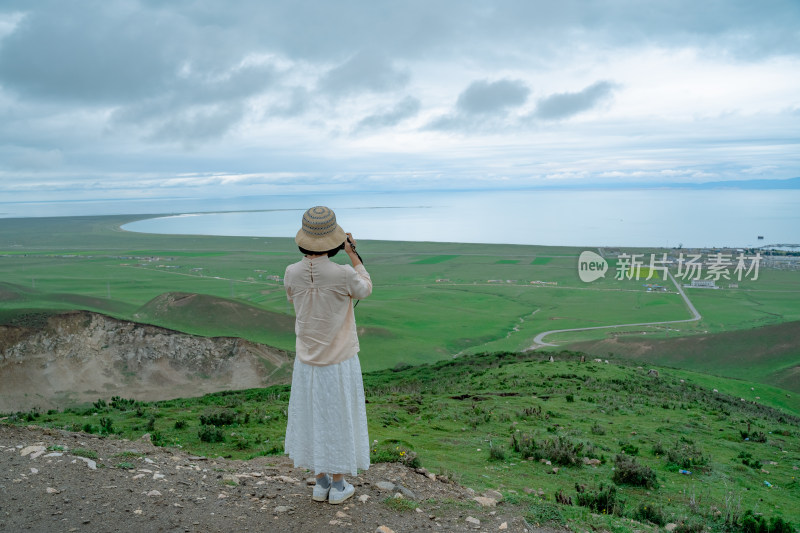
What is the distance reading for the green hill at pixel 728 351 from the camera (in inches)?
1176

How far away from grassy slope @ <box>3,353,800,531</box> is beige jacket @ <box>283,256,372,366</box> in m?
2.56

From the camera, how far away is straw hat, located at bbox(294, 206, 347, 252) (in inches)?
203

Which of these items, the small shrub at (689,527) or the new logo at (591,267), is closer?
the small shrub at (689,527)

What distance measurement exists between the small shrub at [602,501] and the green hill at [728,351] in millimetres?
24937

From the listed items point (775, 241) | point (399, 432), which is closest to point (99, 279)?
point (399, 432)

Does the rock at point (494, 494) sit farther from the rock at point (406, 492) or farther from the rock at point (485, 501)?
the rock at point (406, 492)

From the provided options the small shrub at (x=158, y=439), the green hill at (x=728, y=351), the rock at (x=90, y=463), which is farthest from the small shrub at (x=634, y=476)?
the green hill at (x=728, y=351)

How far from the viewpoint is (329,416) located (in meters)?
5.31

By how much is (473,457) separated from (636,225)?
156804 millimetres

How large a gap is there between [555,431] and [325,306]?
283 inches

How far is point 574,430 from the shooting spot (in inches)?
424

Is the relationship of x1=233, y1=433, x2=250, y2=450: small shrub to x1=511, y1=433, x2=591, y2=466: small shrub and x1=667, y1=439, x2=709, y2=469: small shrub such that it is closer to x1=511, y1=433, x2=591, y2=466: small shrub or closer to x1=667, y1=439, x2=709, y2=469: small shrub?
x1=511, y1=433, x2=591, y2=466: small shrub

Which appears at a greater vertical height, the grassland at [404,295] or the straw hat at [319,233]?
the straw hat at [319,233]

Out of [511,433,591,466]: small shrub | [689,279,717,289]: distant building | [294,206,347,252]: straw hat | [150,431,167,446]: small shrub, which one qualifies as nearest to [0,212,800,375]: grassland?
[689,279,717,289]: distant building
